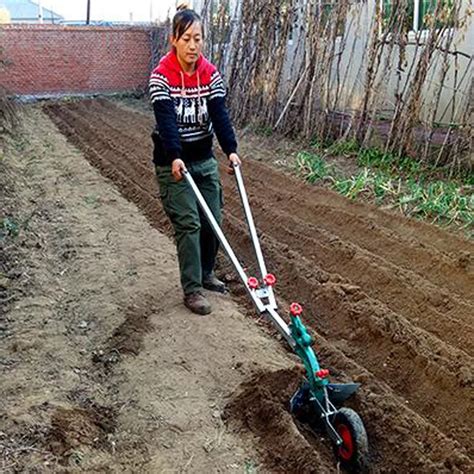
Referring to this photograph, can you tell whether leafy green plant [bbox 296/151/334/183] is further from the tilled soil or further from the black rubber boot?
the black rubber boot

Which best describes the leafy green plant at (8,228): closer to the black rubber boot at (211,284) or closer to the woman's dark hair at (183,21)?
the black rubber boot at (211,284)

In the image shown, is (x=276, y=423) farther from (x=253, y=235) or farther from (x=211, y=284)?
(x=211, y=284)

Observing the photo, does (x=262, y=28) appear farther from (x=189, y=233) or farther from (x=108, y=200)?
(x=189, y=233)

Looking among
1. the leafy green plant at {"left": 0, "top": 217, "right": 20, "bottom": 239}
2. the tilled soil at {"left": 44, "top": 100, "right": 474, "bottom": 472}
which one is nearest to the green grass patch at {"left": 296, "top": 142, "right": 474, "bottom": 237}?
the tilled soil at {"left": 44, "top": 100, "right": 474, "bottom": 472}

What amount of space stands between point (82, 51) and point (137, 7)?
1838 centimetres

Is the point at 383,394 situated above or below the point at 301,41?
below

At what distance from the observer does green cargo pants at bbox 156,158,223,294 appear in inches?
184

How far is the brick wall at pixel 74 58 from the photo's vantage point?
20234 mm

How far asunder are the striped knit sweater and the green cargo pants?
97 mm

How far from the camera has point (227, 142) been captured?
478cm

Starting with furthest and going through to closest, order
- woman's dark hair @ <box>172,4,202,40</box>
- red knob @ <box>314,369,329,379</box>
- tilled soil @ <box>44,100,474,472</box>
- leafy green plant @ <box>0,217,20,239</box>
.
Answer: leafy green plant @ <box>0,217,20,239</box> < woman's dark hair @ <box>172,4,202,40</box> < tilled soil @ <box>44,100,474,472</box> < red knob @ <box>314,369,329,379</box>

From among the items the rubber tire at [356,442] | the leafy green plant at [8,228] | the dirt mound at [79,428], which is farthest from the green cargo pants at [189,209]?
the leafy green plant at [8,228]

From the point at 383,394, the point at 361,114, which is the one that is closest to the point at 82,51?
the point at 361,114

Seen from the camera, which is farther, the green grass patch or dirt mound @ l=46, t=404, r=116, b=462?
the green grass patch
